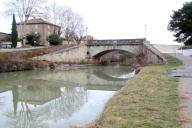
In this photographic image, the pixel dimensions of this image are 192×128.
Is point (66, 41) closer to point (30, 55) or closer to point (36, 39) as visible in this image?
point (36, 39)

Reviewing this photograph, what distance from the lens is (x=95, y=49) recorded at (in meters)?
54.0

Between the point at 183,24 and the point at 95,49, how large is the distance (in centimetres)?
1609

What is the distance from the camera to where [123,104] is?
10062 millimetres

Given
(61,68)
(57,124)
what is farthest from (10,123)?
(61,68)

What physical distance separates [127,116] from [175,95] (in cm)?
371

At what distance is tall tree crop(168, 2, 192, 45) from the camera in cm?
5441

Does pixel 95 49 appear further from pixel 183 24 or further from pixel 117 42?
pixel 183 24

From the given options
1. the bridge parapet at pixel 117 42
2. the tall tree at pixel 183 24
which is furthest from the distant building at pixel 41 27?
the tall tree at pixel 183 24

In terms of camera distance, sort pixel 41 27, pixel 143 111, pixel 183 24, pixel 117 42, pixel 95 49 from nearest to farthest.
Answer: pixel 143 111, pixel 117 42, pixel 95 49, pixel 183 24, pixel 41 27

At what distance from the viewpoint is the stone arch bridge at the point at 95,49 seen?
46125 millimetres

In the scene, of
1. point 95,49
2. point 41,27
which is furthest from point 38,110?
point 41,27

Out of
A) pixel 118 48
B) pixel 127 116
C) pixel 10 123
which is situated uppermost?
pixel 118 48

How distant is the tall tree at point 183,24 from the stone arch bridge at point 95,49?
961cm

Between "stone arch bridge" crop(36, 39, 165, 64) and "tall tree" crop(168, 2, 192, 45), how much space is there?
961 centimetres
